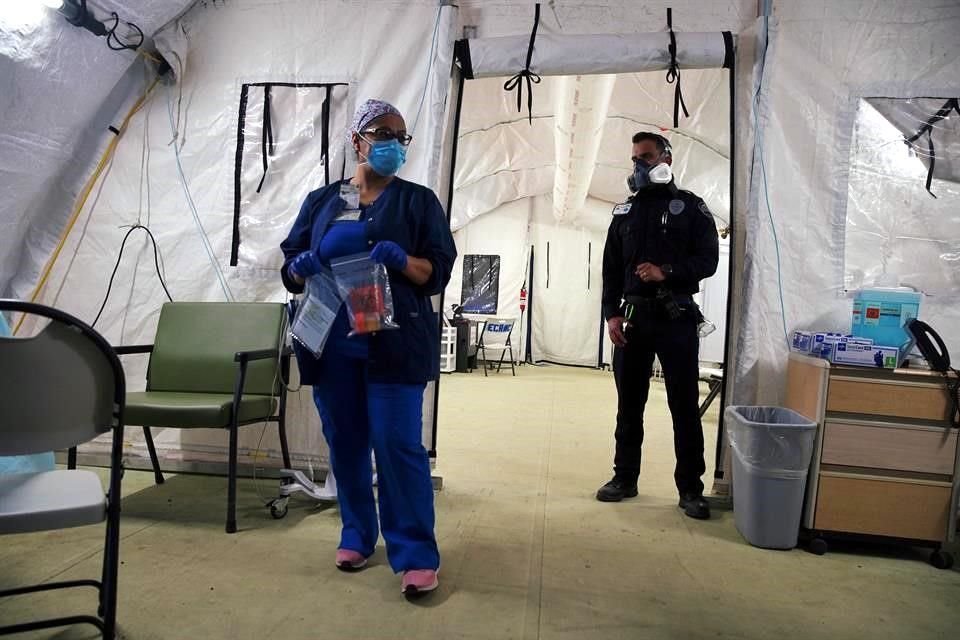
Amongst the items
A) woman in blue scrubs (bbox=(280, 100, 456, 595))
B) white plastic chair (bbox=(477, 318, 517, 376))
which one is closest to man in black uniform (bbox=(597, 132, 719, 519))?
woman in blue scrubs (bbox=(280, 100, 456, 595))

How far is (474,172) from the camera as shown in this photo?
284 inches

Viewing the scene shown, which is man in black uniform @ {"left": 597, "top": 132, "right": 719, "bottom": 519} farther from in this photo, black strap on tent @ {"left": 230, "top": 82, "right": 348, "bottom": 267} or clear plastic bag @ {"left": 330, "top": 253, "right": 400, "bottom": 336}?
black strap on tent @ {"left": 230, "top": 82, "right": 348, "bottom": 267}

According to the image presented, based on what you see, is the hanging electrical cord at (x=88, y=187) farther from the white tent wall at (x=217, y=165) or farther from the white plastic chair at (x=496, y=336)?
the white plastic chair at (x=496, y=336)

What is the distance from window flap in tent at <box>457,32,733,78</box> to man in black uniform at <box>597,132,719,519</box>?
0.32 m

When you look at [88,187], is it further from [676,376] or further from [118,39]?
Answer: [676,376]

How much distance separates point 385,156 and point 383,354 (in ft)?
1.92

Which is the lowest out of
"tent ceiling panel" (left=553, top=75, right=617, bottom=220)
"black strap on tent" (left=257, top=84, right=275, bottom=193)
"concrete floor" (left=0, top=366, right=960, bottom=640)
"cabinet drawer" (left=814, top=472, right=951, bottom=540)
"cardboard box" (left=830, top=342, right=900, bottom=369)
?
"concrete floor" (left=0, top=366, right=960, bottom=640)

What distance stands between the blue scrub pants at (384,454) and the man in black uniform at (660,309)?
1.17 meters

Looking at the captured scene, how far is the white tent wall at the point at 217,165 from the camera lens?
8.93 ft

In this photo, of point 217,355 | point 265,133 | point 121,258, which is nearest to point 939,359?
point 217,355

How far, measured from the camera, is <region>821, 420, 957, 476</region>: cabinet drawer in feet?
6.85

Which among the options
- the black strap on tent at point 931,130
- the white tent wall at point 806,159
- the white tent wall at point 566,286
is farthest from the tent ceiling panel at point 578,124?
the black strap on tent at point 931,130

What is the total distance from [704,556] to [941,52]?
2217 mm

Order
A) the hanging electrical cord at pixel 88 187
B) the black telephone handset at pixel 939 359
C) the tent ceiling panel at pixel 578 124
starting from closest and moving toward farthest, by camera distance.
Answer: the black telephone handset at pixel 939 359, the hanging electrical cord at pixel 88 187, the tent ceiling panel at pixel 578 124
